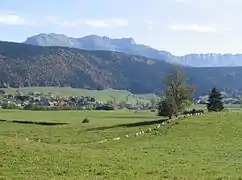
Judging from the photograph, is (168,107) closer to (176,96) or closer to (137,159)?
(176,96)

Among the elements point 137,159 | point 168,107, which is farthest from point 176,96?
point 137,159

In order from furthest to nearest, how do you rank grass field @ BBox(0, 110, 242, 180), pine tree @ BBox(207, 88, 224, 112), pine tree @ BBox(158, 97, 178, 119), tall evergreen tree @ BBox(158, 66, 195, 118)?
pine tree @ BBox(207, 88, 224, 112) → tall evergreen tree @ BBox(158, 66, 195, 118) → pine tree @ BBox(158, 97, 178, 119) → grass field @ BBox(0, 110, 242, 180)

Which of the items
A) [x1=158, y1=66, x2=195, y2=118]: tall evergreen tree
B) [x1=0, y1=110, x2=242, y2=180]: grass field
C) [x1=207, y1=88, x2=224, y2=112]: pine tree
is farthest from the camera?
[x1=207, y1=88, x2=224, y2=112]: pine tree

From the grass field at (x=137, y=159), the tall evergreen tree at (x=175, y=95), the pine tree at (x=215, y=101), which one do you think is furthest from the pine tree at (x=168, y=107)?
the grass field at (x=137, y=159)

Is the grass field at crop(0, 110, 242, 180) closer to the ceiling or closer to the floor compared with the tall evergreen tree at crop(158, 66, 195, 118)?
closer to the floor

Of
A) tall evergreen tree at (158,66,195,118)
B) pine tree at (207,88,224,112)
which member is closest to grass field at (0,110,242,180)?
tall evergreen tree at (158,66,195,118)

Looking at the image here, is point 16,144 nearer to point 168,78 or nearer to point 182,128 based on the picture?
point 182,128

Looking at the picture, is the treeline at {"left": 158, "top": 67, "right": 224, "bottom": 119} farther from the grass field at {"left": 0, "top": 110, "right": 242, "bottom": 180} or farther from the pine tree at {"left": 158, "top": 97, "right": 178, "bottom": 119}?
the grass field at {"left": 0, "top": 110, "right": 242, "bottom": 180}

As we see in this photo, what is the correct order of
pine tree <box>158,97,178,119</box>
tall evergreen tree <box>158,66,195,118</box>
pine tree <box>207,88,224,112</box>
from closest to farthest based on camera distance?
pine tree <box>158,97,178,119</box>
tall evergreen tree <box>158,66,195,118</box>
pine tree <box>207,88,224,112</box>

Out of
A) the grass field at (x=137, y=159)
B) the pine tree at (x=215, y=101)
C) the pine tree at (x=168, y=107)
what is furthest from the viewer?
the pine tree at (x=215, y=101)

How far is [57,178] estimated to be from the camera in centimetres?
3023

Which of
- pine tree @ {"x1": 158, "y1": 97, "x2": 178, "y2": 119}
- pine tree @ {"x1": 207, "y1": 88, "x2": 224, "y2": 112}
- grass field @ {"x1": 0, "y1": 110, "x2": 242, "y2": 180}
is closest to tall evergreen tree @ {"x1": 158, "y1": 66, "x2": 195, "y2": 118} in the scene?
pine tree @ {"x1": 158, "y1": 97, "x2": 178, "y2": 119}

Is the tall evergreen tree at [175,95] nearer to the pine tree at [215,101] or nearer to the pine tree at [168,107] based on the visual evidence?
the pine tree at [168,107]

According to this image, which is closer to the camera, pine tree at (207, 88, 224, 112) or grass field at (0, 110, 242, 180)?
grass field at (0, 110, 242, 180)
